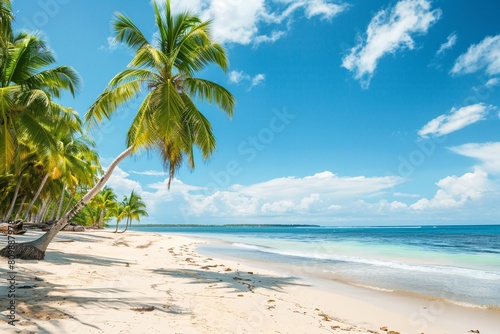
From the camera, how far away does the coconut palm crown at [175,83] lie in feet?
34.6

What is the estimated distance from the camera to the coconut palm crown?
10551mm

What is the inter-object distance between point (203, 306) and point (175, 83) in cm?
771

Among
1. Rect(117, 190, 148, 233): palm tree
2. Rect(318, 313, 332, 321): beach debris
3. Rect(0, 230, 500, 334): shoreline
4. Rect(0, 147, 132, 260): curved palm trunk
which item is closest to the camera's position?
Rect(0, 230, 500, 334): shoreline

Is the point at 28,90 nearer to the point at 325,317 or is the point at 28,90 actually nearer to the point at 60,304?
the point at 60,304

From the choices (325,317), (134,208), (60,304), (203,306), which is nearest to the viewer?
(60,304)

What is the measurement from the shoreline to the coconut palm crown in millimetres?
4120

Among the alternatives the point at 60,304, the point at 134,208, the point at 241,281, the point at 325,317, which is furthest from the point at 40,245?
the point at 134,208

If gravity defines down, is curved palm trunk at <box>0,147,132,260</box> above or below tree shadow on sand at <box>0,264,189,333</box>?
above

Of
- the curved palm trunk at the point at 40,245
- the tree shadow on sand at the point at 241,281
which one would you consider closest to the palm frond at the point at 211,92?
the curved palm trunk at the point at 40,245

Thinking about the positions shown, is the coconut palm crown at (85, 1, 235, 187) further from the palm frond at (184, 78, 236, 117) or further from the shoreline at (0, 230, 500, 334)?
the shoreline at (0, 230, 500, 334)

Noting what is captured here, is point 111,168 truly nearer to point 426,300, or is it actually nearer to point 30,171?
point 426,300

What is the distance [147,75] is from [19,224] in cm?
1283

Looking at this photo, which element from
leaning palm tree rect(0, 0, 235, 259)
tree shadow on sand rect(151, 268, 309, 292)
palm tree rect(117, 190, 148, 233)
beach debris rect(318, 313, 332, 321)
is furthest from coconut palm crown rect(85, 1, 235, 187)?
palm tree rect(117, 190, 148, 233)

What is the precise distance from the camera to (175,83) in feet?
36.8
